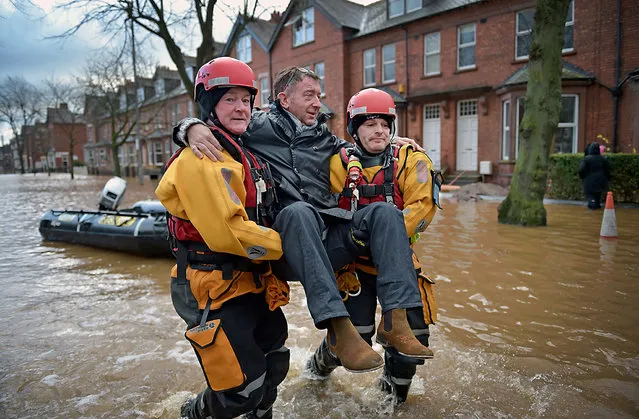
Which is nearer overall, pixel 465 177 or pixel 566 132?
pixel 566 132

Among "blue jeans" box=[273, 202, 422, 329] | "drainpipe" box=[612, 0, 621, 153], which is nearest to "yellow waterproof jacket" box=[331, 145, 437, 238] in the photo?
"blue jeans" box=[273, 202, 422, 329]

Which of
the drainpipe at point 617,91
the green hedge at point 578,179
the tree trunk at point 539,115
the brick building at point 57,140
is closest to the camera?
the tree trunk at point 539,115

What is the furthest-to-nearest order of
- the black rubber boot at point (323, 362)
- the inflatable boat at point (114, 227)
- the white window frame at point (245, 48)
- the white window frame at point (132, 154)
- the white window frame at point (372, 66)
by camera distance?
1. the white window frame at point (132, 154)
2. the white window frame at point (245, 48)
3. the white window frame at point (372, 66)
4. the inflatable boat at point (114, 227)
5. the black rubber boot at point (323, 362)

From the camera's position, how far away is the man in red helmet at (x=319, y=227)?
242 cm

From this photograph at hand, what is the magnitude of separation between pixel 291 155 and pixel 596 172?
41.8ft

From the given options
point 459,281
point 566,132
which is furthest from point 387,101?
point 566,132

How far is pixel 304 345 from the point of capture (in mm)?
4621

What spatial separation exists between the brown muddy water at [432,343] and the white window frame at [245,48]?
25.5m

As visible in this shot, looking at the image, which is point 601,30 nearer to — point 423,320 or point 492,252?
point 492,252

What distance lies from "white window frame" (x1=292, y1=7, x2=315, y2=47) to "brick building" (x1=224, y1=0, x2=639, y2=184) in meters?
0.07

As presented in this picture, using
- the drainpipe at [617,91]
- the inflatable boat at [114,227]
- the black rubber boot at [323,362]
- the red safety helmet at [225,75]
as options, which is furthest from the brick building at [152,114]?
the red safety helmet at [225,75]

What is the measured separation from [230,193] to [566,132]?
1865 centimetres

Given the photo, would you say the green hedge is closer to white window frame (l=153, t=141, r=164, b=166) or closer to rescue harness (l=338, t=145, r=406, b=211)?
rescue harness (l=338, t=145, r=406, b=211)

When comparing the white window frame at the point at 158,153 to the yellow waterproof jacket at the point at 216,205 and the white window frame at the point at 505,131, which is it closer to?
the white window frame at the point at 505,131
